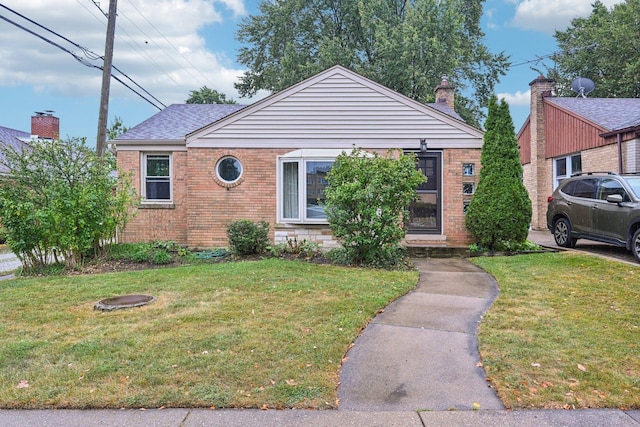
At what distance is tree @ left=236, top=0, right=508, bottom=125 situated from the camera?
908 inches

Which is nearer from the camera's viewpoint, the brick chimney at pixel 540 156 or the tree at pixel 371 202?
the tree at pixel 371 202

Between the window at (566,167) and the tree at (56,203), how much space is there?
45.3 ft

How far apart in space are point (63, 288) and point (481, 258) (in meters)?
8.15

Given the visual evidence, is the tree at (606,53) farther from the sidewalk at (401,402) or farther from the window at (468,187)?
the sidewalk at (401,402)

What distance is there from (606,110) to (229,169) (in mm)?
12606

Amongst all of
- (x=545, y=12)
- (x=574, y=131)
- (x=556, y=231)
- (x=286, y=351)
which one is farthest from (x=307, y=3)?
(x=286, y=351)

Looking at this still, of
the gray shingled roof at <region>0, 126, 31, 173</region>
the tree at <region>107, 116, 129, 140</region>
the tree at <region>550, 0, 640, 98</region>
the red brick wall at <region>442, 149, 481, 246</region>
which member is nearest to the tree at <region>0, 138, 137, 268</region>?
the red brick wall at <region>442, 149, 481, 246</region>

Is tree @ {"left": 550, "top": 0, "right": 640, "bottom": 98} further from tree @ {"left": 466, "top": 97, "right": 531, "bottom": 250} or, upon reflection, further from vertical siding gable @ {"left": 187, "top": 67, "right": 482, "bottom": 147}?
vertical siding gable @ {"left": 187, "top": 67, "right": 482, "bottom": 147}

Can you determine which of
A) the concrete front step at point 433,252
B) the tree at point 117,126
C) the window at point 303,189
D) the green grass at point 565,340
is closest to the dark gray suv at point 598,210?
the green grass at point 565,340

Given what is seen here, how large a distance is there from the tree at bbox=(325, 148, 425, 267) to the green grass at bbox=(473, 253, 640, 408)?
2.21 metres

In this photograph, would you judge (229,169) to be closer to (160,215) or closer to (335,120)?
(160,215)

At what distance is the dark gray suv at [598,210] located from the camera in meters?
8.18

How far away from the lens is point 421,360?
385 cm

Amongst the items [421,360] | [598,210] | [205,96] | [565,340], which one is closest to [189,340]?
[421,360]
